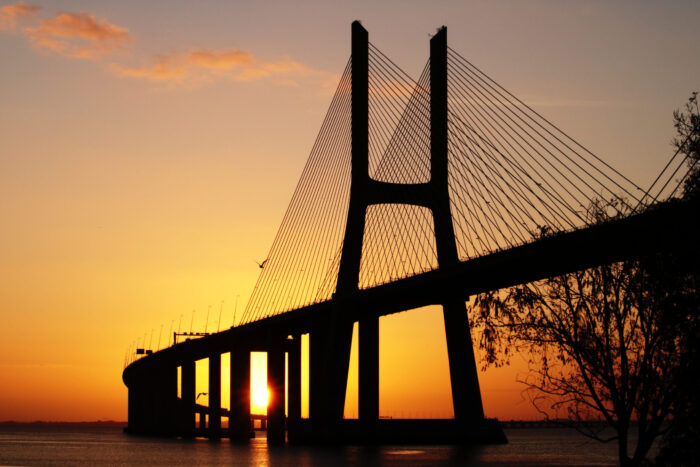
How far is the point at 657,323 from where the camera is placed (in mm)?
19812

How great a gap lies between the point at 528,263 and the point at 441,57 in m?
15.0

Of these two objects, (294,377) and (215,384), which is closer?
(294,377)

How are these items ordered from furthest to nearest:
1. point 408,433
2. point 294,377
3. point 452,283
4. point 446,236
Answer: point 294,377 < point 408,433 < point 446,236 < point 452,283

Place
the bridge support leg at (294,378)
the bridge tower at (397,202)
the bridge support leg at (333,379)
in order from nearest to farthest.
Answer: the bridge tower at (397,202)
the bridge support leg at (333,379)
the bridge support leg at (294,378)

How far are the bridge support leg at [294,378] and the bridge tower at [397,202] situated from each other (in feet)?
57.9

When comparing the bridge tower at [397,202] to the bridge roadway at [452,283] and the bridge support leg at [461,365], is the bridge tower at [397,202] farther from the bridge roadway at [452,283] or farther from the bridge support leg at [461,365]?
the bridge roadway at [452,283]

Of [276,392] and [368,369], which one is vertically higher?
[368,369]

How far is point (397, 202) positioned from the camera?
49.9 meters

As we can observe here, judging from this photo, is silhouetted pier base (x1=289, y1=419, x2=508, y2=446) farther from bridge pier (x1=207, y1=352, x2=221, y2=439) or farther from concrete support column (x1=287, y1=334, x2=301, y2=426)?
bridge pier (x1=207, y1=352, x2=221, y2=439)

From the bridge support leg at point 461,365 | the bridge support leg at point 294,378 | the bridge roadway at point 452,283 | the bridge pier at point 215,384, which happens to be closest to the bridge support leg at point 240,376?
the bridge roadway at point 452,283

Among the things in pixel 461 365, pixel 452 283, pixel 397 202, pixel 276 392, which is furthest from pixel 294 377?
pixel 452 283

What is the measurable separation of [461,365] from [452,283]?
6780 mm

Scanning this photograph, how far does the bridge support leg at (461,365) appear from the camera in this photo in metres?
→ 49.9

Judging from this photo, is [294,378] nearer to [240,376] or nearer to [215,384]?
[240,376]
